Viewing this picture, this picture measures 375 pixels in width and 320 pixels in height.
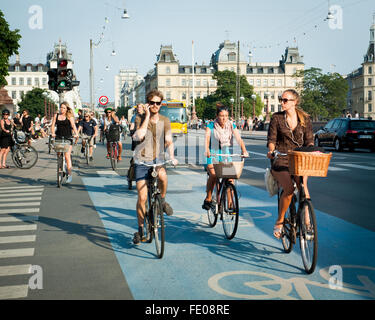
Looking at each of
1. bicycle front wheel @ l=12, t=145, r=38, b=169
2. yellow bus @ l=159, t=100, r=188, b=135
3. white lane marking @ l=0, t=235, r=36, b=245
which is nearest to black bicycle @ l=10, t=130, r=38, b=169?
bicycle front wheel @ l=12, t=145, r=38, b=169

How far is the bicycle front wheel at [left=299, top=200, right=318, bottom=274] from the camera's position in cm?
463

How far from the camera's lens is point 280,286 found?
4379mm

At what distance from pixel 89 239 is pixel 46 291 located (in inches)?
81.5

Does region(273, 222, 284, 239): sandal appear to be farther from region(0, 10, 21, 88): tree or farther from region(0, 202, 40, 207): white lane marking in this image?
region(0, 10, 21, 88): tree

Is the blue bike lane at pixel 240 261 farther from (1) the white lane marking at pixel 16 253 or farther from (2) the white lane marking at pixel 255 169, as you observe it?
(2) the white lane marking at pixel 255 169

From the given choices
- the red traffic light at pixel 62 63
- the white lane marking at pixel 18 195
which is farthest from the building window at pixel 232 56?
the white lane marking at pixel 18 195

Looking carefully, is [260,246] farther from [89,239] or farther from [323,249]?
[89,239]

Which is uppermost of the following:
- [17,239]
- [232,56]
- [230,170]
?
[232,56]

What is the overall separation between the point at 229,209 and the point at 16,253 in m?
2.54

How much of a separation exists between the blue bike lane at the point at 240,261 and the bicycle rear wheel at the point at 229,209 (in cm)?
14

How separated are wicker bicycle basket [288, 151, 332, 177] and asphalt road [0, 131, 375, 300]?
3.12ft

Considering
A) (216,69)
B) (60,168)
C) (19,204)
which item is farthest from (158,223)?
(216,69)

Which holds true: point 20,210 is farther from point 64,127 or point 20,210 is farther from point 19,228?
point 64,127

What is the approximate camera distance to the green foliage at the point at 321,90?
85.9 m
